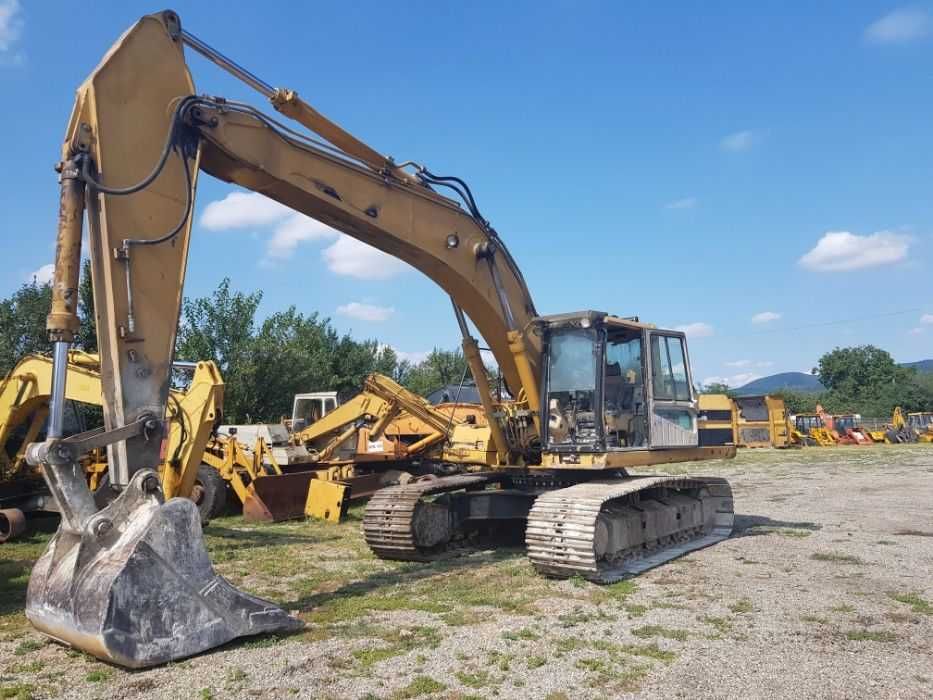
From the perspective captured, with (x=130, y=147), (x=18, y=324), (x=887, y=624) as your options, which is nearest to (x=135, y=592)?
(x=130, y=147)

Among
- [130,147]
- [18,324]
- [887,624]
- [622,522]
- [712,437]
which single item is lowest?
[887,624]

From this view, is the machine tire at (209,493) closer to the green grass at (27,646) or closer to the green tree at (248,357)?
the green grass at (27,646)

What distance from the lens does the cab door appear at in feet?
29.9

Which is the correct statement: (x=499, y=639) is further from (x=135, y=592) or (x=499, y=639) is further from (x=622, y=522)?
(x=622, y=522)

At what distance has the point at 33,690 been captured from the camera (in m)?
4.52

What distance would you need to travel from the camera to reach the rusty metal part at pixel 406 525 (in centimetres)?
843

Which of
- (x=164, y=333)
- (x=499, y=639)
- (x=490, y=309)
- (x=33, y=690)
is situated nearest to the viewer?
(x=33, y=690)

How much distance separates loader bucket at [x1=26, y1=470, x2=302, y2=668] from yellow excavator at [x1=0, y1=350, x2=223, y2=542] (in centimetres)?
328

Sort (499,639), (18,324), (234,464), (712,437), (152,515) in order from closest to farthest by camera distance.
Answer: (152,515)
(499,639)
(712,437)
(234,464)
(18,324)

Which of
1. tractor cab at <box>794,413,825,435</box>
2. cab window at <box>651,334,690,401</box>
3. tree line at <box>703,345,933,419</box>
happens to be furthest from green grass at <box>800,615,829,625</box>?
tree line at <box>703,345,933,419</box>

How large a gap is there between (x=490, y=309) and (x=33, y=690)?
577 centimetres

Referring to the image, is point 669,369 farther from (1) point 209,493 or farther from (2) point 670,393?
(1) point 209,493

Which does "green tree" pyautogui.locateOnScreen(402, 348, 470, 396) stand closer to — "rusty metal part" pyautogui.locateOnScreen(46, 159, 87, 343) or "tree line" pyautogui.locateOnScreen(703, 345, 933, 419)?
"tree line" pyautogui.locateOnScreen(703, 345, 933, 419)

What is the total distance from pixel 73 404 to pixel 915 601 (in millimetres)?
11643
